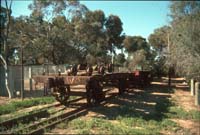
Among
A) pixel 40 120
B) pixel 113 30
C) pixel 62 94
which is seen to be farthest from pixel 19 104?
pixel 113 30

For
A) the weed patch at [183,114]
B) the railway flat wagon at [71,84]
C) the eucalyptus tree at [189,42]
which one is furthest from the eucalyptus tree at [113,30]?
the weed patch at [183,114]

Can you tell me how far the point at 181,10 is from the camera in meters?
23.7

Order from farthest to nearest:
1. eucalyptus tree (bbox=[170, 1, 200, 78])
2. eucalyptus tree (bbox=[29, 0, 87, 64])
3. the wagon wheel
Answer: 1. eucalyptus tree (bbox=[29, 0, 87, 64])
2. eucalyptus tree (bbox=[170, 1, 200, 78])
3. the wagon wheel

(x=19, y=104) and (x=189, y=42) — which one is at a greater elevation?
(x=189, y=42)

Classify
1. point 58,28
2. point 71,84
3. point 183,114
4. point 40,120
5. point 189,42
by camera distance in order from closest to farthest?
point 40,120, point 183,114, point 71,84, point 189,42, point 58,28

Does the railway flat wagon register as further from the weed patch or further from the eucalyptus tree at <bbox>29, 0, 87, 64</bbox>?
the eucalyptus tree at <bbox>29, 0, 87, 64</bbox>

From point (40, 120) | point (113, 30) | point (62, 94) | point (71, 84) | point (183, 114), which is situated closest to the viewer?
point (40, 120)

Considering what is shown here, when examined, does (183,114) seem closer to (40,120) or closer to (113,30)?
(40,120)

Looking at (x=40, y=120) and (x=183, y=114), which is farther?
(x=183, y=114)

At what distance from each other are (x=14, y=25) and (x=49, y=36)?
4.75 meters

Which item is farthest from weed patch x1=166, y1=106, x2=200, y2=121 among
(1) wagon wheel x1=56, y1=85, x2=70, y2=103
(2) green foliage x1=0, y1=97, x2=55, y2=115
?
(2) green foliage x1=0, y1=97, x2=55, y2=115

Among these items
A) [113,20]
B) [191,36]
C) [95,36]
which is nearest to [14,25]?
[95,36]

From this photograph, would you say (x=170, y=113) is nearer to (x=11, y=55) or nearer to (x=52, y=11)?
(x=52, y=11)

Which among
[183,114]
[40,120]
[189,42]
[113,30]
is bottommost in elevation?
[183,114]
